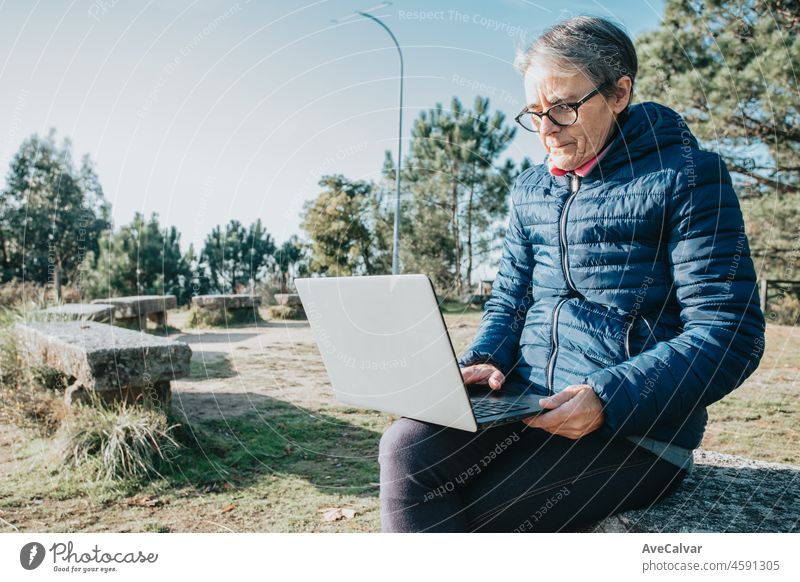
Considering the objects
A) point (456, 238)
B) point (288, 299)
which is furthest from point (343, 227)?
point (288, 299)

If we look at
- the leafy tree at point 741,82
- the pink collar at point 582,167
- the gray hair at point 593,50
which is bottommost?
the pink collar at point 582,167

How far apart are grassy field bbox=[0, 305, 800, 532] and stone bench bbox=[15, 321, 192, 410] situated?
20 centimetres

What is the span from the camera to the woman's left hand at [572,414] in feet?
3.91

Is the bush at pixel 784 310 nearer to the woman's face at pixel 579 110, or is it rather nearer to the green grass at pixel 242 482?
the green grass at pixel 242 482

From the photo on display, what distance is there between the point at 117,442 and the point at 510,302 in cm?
165

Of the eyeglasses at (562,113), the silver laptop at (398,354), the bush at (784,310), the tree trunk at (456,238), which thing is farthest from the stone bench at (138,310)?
the bush at (784,310)

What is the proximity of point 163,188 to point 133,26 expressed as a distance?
23.8 inches

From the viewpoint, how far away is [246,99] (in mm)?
2682

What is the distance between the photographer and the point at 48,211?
979cm

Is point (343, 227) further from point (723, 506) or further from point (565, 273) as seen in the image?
point (723, 506)

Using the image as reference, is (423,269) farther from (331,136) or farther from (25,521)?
(25,521)

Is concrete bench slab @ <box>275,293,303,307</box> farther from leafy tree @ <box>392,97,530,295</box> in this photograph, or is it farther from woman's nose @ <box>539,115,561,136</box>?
woman's nose @ <box>539,115,561,136</box>

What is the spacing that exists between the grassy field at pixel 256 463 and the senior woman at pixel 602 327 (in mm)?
989
